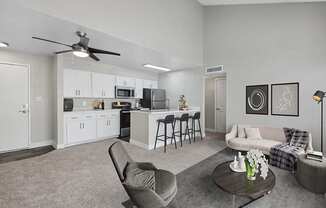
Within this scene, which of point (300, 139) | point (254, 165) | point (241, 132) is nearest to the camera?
point (254, 165)

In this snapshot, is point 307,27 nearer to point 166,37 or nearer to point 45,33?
point 166,37

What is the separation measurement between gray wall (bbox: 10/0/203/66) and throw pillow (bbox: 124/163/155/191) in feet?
8.03

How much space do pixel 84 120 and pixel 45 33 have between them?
2.65 m

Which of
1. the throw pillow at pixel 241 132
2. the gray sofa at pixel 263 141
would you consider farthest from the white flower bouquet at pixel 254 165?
the throw pillow at pixel 241 132

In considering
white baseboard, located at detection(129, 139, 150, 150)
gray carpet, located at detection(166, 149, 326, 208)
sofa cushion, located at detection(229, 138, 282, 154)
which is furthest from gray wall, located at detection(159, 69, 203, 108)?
gray carpet, located at detection(166, 149, 326, 208)

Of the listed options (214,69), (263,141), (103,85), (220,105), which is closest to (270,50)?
(214,69)

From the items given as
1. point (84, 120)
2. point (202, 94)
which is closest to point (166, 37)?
point (202, 94)

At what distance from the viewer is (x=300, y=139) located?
357 centimetres

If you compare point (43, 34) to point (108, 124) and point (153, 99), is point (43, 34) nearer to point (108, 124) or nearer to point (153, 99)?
point (108, 124)

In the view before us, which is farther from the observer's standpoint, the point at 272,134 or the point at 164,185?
the point at 272,134

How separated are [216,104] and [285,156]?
381 centimetres

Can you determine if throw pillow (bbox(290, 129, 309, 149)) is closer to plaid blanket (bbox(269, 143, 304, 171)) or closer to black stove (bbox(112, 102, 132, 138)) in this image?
plaid blanket (bbox(269, 143, 304, 171))

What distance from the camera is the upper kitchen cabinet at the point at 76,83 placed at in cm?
479

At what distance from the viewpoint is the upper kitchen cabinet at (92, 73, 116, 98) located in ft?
17.9
